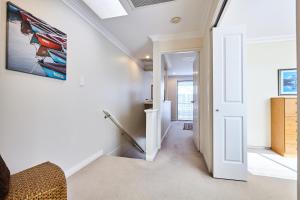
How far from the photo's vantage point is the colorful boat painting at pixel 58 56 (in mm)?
1706

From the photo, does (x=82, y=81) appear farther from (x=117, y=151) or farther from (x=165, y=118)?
(x=165, y=118)

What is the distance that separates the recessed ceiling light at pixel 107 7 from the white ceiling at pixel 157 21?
85mm

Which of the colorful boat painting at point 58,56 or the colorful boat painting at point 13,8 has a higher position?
the colorful boat painting at point 13,8

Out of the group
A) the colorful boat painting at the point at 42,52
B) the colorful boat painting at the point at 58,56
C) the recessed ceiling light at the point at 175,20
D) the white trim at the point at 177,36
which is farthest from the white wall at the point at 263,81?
the colorful boat painting at the point at 42,52

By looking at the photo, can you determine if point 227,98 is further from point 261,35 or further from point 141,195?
point 261,35

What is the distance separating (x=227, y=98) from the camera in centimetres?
197

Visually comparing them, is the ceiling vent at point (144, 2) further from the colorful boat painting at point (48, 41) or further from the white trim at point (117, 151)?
the white trim at point (117, 151)

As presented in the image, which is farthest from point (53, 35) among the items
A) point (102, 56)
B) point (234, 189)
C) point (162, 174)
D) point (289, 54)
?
point (289, 54)

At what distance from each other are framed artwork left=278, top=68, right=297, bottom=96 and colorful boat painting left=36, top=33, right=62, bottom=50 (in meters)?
3.99

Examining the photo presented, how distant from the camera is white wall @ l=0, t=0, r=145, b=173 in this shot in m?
1.35

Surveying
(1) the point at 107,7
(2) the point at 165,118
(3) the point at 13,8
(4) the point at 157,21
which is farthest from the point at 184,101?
(3) the point at 13,8

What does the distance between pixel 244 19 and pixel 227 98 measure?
147cm

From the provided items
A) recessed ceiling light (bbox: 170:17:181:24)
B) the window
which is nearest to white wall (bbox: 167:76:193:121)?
the window

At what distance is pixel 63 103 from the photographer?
1892 mm
